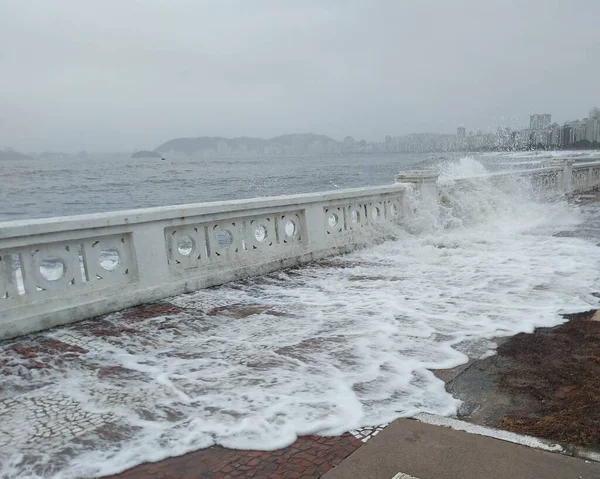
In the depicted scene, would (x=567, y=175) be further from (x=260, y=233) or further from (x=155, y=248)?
(x=155, y=248)

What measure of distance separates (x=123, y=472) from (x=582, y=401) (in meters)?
2.81

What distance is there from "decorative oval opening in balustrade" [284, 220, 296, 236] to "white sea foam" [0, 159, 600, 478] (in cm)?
70

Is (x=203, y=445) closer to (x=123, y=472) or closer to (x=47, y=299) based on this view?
(x=123, y=472)

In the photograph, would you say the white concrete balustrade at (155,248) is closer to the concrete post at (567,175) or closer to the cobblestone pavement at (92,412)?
the cobblestone pavement at (92,412)

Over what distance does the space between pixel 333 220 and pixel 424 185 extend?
304cm

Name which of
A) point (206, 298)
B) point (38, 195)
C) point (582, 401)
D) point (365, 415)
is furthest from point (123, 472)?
point (38, 195)

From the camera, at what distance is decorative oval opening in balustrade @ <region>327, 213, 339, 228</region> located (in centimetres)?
909

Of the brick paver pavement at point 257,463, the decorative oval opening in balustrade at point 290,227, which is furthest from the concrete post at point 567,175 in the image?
the brick paver pavement at point 257,463

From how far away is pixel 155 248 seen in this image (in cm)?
631

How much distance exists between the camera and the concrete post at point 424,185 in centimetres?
1121

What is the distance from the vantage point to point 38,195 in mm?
54000

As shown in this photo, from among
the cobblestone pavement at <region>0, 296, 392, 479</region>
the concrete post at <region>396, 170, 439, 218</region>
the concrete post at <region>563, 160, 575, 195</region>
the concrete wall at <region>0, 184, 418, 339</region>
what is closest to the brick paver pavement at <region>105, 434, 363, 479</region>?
the cobblestone pavement at <region>0, 296, 392, 479</region>

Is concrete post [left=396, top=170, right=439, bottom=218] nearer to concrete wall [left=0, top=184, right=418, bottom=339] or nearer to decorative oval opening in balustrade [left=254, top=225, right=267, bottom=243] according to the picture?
concrete wall [left=0, top=184, right=418, bottom=339]

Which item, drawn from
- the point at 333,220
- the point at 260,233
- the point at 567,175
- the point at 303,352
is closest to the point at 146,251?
the point at 260,233
